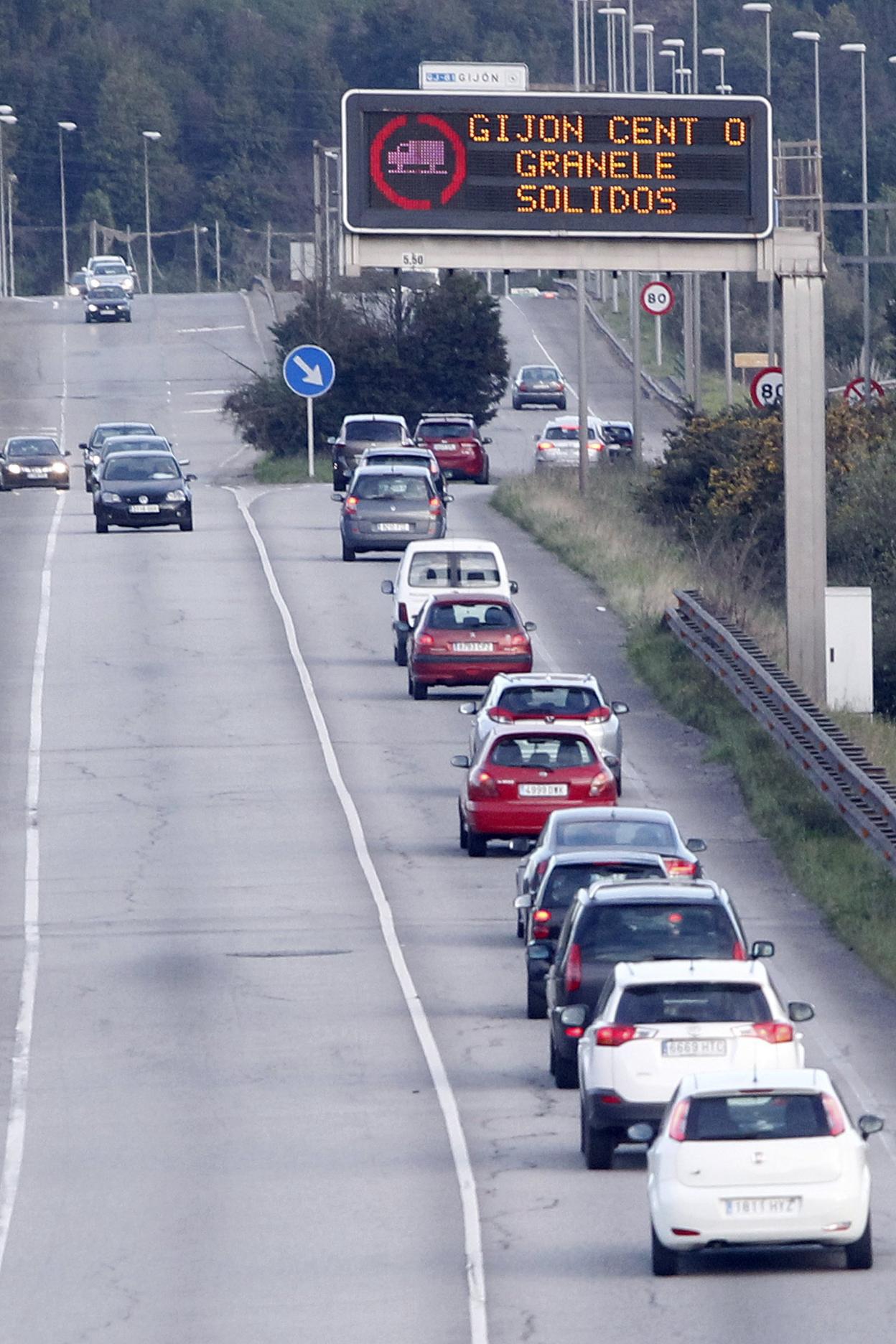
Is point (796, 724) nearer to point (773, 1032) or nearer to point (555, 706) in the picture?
point (555, 706)

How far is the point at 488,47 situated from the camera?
184 m

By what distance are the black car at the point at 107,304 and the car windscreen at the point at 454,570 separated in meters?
71.8

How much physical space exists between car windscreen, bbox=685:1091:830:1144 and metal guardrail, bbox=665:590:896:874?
443 inches

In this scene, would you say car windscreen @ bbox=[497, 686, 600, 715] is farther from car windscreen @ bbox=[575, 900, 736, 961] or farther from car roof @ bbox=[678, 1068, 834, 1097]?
car roof @ bbox=[678, 1068, 834, 1097]

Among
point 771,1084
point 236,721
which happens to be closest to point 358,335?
point 236,721

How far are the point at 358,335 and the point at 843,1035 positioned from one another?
181 feet

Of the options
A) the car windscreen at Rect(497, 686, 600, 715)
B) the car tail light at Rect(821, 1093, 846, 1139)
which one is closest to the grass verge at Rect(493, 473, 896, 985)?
the car windscreen at Rect(497, 686, 600, 715)

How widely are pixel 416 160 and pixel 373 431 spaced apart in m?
32.4

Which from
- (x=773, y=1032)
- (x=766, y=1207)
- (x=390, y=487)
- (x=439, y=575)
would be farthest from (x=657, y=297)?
(x=766, y=1207)

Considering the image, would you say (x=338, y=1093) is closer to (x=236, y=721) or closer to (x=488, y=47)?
(x=236, y=721)

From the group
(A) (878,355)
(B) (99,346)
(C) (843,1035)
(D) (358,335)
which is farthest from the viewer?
(B) (99,346)

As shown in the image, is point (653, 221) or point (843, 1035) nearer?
point (843, 1035)

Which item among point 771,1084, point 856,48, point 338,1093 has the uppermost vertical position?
point 856,48

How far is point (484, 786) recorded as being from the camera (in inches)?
1078
